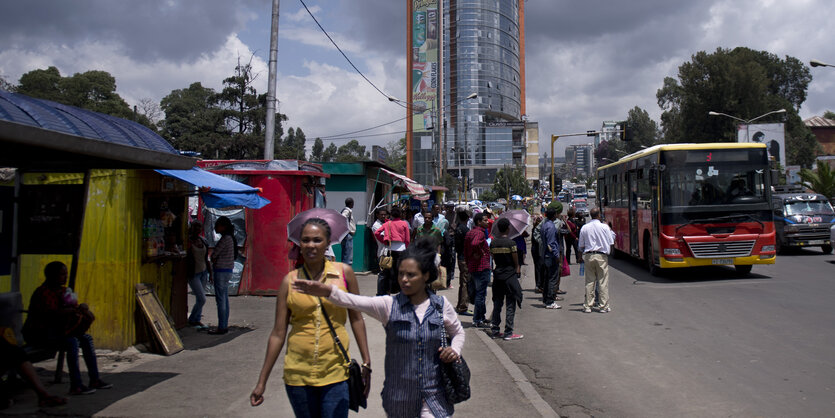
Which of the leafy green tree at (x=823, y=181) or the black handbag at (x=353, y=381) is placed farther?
the leafy green tree at (x=823, y=181)

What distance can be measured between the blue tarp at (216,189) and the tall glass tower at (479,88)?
364 ft

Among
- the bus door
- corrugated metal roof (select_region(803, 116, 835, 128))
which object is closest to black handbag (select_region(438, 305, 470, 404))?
the bus door

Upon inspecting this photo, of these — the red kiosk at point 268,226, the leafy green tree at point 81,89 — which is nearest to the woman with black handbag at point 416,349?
the red kiosk at point 268,226

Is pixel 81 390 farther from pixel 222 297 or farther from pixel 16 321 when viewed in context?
pixel 222 297

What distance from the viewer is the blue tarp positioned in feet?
25.6

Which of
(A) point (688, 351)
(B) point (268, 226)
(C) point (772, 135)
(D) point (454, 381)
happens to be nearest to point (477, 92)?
(C) point (772, 135)

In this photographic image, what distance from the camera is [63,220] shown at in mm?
6621

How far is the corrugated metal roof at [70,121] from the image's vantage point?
4.61 meters

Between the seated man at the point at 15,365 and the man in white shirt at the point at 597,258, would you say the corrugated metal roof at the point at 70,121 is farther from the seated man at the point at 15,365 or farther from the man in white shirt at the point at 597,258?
the man in white shirt at the point at 597,258

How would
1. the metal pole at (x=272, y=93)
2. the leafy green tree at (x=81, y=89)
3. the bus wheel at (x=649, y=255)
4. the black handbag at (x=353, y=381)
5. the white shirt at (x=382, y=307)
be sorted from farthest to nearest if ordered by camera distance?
the leafy green tree at (x=81, y=89) → the bus wheel at (x=649, y=255) → the metal pole at (x=272, y=93) → the black handbag at (x=353, y=381) → the white shirt at (x=382, y=307)

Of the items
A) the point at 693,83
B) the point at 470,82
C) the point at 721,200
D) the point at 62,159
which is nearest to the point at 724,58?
the point at 693,83

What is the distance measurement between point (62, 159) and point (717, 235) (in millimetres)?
12565

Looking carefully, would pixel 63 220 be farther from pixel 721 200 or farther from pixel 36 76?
pixel 36 76

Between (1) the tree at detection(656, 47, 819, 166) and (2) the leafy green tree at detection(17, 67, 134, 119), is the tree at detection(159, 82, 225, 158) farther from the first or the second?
(1) the tree at detection(656, 47, 819, 166)
